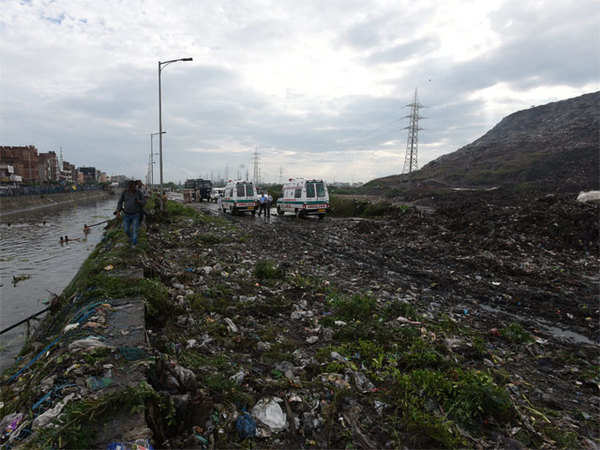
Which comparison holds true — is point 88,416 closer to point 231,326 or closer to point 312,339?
point 231,326

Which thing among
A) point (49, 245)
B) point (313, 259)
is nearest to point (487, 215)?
point (313, 259)

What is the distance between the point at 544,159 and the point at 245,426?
52404 millimetres

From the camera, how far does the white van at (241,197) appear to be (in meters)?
26.7

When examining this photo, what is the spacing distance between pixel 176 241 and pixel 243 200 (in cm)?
1357

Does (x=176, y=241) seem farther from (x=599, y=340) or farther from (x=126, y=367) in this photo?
(x=599, y=340)

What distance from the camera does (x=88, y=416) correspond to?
104 inches

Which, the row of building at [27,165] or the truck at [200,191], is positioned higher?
the row of building at [27,165]

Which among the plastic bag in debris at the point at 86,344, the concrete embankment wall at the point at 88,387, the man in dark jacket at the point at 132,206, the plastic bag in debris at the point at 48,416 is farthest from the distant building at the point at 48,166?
the plastic bag in debris at the point at 48,416

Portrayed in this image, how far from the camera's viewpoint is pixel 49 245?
19.2 meters

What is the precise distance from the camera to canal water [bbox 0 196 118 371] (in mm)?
8188

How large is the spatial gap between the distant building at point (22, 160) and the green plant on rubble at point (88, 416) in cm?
11128

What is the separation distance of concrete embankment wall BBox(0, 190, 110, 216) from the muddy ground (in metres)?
41.6

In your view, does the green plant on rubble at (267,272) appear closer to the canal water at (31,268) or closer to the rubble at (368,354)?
the rubble at (368,354)

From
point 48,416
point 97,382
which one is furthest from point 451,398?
point 48,416
